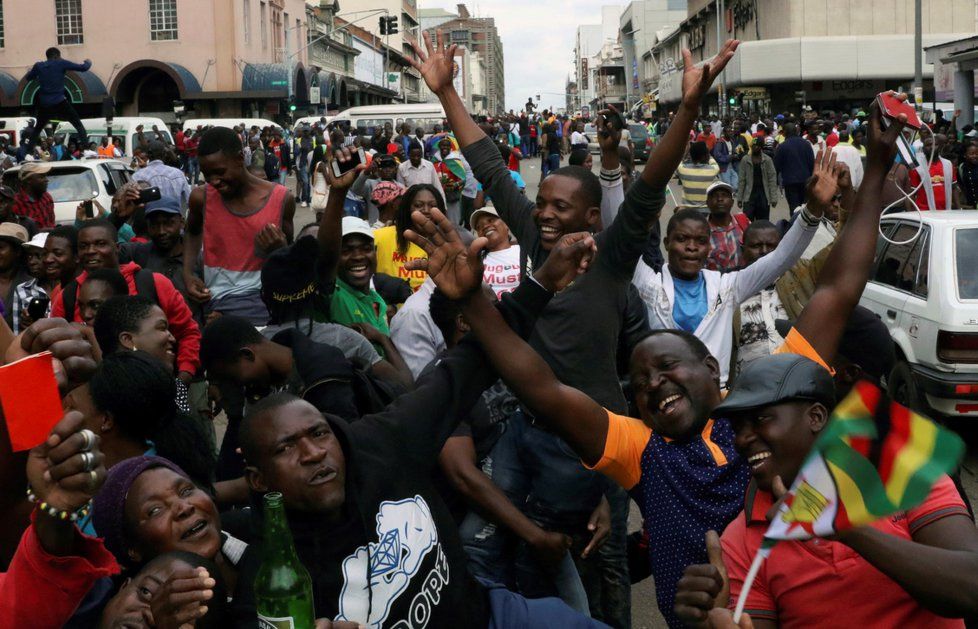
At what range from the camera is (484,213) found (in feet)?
22.4

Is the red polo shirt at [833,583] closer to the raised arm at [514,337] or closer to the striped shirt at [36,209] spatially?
the raised arm at [514,337]

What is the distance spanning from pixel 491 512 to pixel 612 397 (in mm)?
602

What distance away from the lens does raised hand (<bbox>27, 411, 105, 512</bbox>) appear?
84.0 inches

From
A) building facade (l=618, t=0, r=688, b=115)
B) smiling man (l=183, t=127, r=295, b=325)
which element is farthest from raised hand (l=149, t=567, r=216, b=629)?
building facade (l=618, t=0, r=688, b=115)

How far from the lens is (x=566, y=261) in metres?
3.14

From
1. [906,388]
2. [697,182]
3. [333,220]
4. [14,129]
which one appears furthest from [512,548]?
[14,129]

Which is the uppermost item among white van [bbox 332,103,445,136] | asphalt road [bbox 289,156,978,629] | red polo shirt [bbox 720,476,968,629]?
white van [bbox 332,103,445,136]

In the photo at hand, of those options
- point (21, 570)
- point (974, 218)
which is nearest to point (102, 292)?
point (21, 570)

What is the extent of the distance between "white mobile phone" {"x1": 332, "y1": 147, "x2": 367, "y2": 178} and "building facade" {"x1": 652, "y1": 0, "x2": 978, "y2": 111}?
49.6 m

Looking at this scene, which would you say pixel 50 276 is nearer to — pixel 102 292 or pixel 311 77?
pixel 102 292

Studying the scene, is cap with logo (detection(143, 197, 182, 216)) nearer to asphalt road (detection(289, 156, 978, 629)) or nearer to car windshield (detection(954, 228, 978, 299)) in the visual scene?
asphalt road (detection(289, 156, 978, 629))

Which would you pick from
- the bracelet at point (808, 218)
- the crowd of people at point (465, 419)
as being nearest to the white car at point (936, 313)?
the crowd of people at point (465, 419)

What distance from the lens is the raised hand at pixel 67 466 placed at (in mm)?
2135

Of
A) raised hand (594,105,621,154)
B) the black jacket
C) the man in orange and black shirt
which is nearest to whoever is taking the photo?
the black jacket
